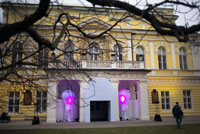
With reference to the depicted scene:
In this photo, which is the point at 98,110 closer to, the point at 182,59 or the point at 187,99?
the point at 187,99

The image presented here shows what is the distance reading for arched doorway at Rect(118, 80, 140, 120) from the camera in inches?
767

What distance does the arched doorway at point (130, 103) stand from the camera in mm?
19484

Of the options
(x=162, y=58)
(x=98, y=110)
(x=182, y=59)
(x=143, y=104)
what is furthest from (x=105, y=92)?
(x=182, y=59)

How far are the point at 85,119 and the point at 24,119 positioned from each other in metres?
7.32

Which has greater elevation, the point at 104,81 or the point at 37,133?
the point at 104,81

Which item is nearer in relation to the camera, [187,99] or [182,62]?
[187,99]

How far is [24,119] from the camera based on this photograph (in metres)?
20.3

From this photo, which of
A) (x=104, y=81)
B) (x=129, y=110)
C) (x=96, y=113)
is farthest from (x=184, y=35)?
(x=96, y=113)

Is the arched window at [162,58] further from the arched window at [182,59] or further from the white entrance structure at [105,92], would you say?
the white entrance structure at [105,92]

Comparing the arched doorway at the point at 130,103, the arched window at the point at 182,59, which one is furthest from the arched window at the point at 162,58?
the arched doorway at the point at 130,103

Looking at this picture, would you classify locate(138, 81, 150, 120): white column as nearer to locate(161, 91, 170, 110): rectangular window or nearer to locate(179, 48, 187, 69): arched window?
locate(161, 91, 170, 110): rectangular window

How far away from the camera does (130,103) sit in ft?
67.0

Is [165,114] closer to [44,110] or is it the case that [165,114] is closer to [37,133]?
[44,110]

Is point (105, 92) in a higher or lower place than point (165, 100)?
higher
